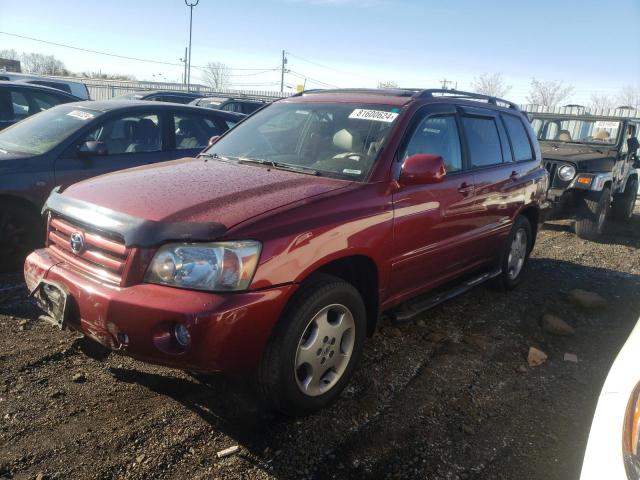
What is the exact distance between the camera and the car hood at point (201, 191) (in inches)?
96.7

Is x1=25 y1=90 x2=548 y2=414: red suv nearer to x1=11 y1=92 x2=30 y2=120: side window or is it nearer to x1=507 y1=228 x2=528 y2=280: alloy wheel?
x1=507 y1=228 x2=528 y2=280: alloy wheel

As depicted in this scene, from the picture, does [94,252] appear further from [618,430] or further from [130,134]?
[130,134]

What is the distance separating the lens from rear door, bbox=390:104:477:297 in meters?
3.24

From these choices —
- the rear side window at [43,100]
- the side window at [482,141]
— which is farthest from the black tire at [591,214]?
the rear side window at [43,100]

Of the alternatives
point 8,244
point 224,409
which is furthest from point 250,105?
point 224,409

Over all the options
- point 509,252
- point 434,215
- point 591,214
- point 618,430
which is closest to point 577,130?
point 591,214

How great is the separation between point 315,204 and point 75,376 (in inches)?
71.6

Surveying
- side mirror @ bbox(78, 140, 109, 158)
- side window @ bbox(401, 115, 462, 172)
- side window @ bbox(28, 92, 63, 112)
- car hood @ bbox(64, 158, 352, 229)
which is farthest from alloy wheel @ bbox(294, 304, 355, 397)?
side window @ bbox(28, 92, 63, 112)

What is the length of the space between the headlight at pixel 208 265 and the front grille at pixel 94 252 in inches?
8.9

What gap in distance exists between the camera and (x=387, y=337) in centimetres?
386

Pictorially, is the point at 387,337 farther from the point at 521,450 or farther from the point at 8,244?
the point at 8,244

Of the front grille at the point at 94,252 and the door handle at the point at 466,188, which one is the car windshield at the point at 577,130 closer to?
the door handle at the point at 466,188

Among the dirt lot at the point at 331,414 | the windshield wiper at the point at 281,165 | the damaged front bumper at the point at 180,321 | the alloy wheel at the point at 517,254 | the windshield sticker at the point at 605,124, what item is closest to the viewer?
the damaged front bumper at the point at 180,321

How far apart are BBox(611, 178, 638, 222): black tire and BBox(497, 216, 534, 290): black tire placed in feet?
17.2
